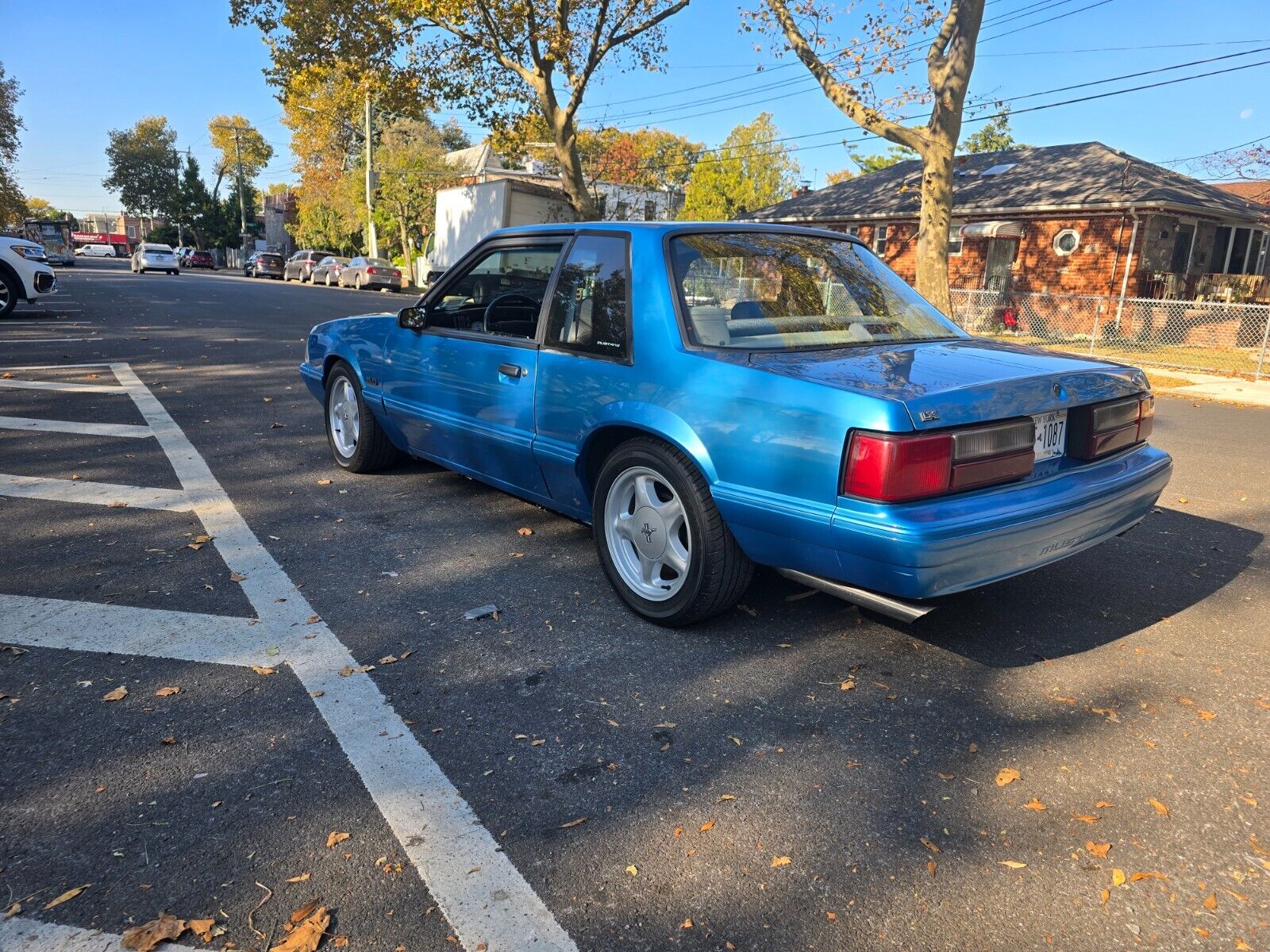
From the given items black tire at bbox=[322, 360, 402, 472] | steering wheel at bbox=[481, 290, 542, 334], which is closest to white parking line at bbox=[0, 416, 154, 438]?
black tire at bbox=[322, 360, 402, 472]

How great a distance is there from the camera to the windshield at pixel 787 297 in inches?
140

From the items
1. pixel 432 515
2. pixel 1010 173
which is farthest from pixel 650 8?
pixel 432 515

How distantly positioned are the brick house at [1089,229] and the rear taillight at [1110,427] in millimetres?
17946

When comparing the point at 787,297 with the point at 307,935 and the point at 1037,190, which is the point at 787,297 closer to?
the point at 307,935

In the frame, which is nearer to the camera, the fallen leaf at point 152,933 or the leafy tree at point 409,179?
the fallen leaf at point 152,933

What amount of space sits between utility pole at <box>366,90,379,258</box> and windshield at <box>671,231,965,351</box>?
36.0 metres

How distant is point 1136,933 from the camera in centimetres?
201

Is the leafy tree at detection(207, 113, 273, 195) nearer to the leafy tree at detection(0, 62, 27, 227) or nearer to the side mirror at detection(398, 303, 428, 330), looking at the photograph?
the leafy tree at detection(0, 62, 27, 227)

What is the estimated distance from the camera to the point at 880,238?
2780 centimetres

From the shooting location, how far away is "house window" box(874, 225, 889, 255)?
→ 2756cm

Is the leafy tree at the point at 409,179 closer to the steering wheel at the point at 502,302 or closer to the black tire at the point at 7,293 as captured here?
the black tire at the point at 7,293

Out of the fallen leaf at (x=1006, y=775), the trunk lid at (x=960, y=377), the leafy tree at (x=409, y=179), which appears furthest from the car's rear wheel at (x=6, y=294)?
the leafy tree at (x=409, y=179)

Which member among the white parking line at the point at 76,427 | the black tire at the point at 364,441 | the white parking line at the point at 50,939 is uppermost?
the black tire at the point at 364,441

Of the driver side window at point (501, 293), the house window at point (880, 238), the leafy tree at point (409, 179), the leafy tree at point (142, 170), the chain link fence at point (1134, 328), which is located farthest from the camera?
the leafy tree at point (142, 170)
